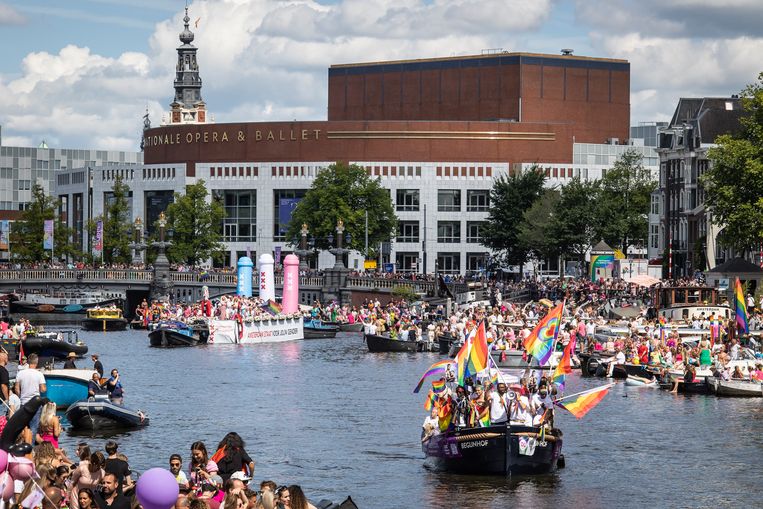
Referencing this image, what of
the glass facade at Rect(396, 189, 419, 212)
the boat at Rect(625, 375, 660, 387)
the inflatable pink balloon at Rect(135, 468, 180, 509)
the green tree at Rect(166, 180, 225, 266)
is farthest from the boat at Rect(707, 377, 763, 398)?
the glass facade at Rect(396, 189, 419, 212)

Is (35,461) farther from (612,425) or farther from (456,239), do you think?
(456,239)

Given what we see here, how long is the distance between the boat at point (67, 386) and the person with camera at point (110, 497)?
30.2 metres

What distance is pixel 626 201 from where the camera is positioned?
164 meters

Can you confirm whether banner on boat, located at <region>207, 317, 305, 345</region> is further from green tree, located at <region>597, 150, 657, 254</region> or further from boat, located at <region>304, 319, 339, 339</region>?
green tree, located at <region>597, 150, 657, 254</region>

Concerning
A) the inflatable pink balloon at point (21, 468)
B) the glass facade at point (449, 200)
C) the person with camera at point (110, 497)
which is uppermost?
the glass facade at point (449, 200)

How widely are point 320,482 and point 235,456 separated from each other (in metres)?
11.5

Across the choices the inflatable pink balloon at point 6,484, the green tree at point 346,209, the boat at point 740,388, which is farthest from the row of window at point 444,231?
the inflatable pink balloon at point 6,484

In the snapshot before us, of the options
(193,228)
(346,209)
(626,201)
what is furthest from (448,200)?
(193,228)

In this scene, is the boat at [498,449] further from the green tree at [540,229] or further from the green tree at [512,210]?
the green tree at [512,210]

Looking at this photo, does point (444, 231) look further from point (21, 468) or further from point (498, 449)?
point (21, 468)

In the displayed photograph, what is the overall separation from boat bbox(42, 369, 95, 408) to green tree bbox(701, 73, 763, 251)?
1788 inches

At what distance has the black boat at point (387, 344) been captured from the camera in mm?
95688

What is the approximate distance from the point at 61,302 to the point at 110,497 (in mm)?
110239

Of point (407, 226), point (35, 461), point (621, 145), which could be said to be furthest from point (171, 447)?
point (621, 145)
